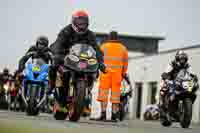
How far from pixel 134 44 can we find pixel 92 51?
6674 centimetres

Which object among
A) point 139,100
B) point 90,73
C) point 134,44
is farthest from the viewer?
point 134,44

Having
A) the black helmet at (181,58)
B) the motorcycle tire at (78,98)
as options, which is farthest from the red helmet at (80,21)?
the black helmet at (181,58)

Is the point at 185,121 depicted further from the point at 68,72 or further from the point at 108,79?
the point at 68,72

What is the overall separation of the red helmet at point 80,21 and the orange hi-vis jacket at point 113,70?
4.01m

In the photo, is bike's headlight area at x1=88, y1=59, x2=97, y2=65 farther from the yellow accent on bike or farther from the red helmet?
the yellow accent on bike

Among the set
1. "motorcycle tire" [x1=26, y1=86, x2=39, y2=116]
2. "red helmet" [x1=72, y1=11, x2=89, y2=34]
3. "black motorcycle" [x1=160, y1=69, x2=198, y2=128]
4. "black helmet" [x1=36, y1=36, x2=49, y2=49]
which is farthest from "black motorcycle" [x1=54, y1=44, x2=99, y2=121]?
"black helmet" [x1=36, y1=36, x2=49, y2=49]

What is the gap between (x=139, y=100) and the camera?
55094 mm

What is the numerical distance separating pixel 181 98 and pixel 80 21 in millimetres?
3948

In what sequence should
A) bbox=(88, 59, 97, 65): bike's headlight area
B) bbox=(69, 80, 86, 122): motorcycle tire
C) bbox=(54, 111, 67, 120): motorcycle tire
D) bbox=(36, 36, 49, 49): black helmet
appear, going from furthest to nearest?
bbox=(36, 36, 49, 49): black helmet
bbox=(54, 111, 67, 120): motorcycle tire
bbox=(88, 59, 97, 65): bike's headlight area
bbox=(69, 80, 86, 122): motorcycle tire

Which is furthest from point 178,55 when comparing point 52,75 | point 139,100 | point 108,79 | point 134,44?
point 134,44

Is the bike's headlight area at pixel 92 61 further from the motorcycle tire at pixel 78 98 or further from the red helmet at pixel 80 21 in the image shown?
the red helmet at pixel 80 21

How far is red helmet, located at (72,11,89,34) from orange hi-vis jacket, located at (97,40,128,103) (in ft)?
13.1

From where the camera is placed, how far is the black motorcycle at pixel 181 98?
17.3 m

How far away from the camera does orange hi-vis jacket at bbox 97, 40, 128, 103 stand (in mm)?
18609
